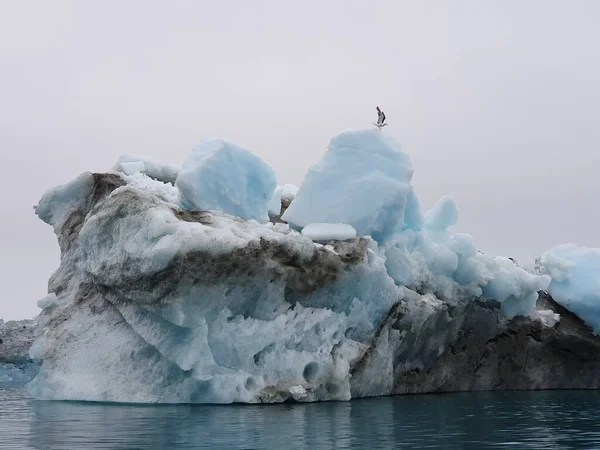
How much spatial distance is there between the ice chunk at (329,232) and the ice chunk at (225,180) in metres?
1.83

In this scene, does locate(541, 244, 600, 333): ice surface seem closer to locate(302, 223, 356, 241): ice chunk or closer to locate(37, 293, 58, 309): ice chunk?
locate(302, 223, 356, 241): ice chunk

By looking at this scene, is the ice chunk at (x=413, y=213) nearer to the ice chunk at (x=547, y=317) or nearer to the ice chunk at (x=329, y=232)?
the ice chunk at (x=329, y=232)

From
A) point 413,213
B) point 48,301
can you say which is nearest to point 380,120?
point 413,213

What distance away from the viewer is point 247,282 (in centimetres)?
1761

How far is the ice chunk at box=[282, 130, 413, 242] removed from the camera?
19891 millimetres

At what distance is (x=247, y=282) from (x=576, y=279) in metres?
10.6

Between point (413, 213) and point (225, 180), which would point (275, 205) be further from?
point (225, 180)

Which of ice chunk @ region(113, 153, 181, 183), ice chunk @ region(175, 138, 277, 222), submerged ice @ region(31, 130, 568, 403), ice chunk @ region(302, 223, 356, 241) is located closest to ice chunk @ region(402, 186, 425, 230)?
submerged ice @ region(31, 130, 568, 403)

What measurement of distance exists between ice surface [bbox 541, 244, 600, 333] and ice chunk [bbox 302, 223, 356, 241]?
302 inches

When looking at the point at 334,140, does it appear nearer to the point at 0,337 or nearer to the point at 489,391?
the point at 489,391

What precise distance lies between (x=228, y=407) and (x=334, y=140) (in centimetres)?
720

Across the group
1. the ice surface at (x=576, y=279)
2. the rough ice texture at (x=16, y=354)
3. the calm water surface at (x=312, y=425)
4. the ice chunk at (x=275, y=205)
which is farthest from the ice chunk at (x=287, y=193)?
the rough ice texture at (x=16, y=354)

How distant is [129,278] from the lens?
1764 cm

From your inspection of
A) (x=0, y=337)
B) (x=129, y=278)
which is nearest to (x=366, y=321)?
(x=129, y=278)
